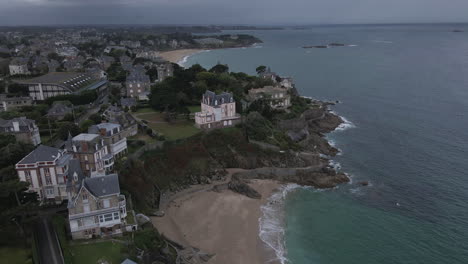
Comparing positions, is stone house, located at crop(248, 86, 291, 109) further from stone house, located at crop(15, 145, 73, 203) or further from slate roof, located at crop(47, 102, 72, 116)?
stone house, located at crop(15, 145, 73, 203)

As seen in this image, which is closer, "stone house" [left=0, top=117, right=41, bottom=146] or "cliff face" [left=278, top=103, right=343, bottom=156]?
"stone house" [left=0, top=117, right=41, bottom=146]

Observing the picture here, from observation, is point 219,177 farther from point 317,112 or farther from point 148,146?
point 317,112

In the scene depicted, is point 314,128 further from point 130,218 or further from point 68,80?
point 68,80

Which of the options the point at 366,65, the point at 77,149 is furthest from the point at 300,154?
the point at 366,65

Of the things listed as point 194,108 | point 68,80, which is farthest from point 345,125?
point 68,80

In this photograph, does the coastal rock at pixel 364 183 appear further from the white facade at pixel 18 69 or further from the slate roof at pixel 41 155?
the white facade at pixel 18 69

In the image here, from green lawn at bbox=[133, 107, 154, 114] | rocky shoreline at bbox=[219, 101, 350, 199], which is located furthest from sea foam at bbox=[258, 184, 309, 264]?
green lawn at bbox=[133, 107, 154, 114]
